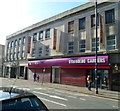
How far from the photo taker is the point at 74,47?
22.4 meters

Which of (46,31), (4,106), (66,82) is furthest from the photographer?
(46,31)

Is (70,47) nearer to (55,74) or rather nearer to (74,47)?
(74,47)

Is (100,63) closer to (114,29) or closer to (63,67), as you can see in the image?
(114,29)

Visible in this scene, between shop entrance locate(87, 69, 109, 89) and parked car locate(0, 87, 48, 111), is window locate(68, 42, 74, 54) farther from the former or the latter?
parked car locate(0, 87, 48, 111)

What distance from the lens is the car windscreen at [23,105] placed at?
131 inches

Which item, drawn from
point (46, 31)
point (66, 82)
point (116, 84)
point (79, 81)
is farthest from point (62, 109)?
point (46, 31)

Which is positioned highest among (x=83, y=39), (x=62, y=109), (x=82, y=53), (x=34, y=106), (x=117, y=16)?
(x=117, y=16)

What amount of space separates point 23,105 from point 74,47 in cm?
1926

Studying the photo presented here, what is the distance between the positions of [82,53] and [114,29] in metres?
5.21

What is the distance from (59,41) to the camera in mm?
24781

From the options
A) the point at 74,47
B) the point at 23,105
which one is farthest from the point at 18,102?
the point at 74,47

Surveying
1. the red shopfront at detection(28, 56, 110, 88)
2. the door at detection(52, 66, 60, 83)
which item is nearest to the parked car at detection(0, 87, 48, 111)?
the red shopfront at detection(28, 56, 110, 88)

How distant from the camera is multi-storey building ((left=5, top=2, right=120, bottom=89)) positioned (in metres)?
18.3

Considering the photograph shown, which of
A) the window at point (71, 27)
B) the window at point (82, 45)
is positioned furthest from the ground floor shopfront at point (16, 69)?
the window at point (82, 45)
